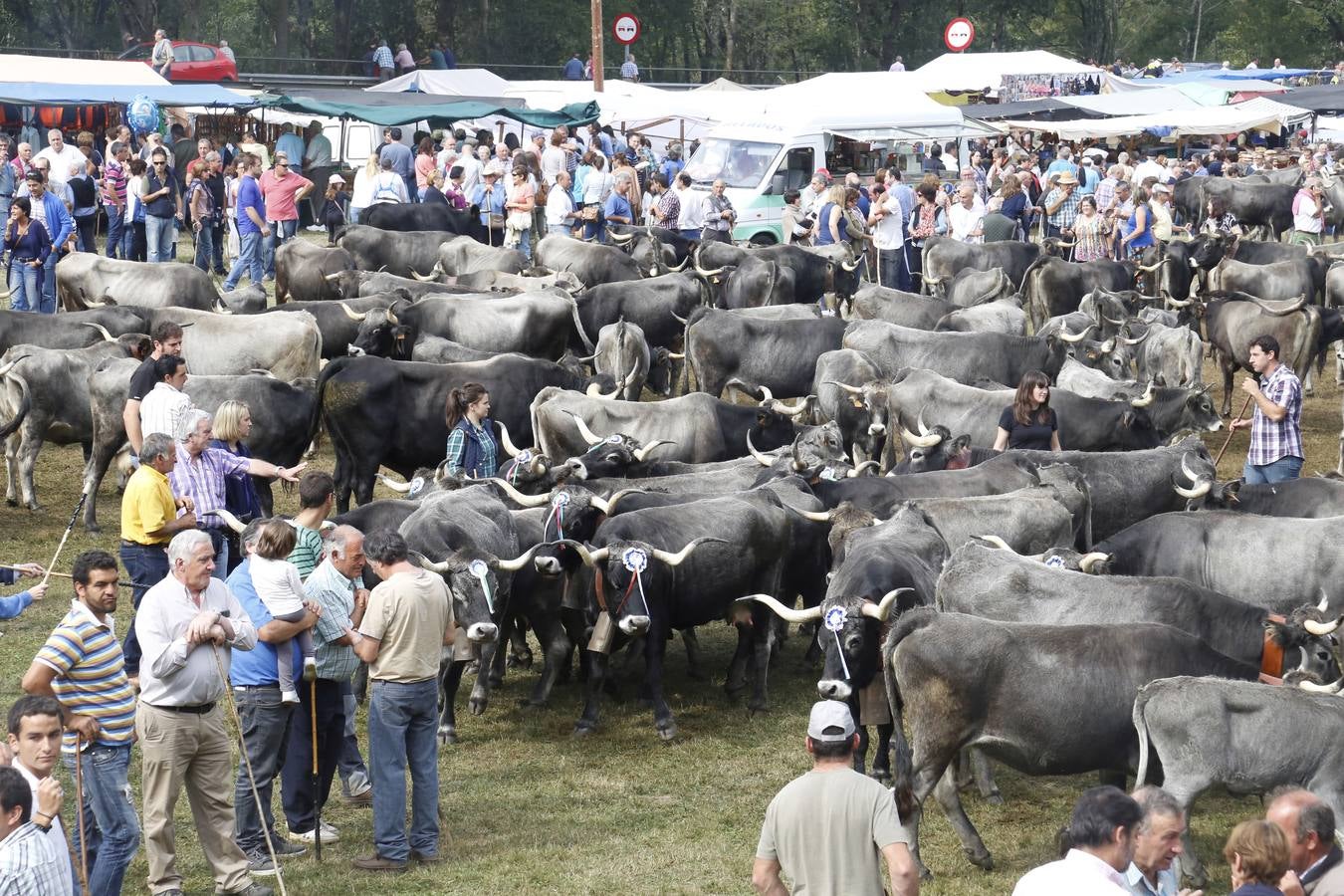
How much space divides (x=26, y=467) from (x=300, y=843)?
301 inches

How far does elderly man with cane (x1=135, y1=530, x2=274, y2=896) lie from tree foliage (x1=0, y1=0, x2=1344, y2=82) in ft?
159

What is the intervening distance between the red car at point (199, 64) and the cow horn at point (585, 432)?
3321 cm

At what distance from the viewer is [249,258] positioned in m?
23.3

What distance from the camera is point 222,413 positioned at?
10812 mm

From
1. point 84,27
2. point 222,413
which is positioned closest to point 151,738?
point 222,413

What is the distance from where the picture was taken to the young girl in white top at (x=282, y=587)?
806 centimetres

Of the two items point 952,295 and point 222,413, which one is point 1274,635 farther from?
point 952,295

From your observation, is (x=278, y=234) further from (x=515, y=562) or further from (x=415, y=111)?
(x=515, y=562)

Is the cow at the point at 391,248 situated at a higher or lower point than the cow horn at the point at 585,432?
higher

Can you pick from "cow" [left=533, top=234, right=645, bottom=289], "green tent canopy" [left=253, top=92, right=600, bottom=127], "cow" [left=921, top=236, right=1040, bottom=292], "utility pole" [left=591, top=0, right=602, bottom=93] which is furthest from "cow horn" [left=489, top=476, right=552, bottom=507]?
"utility pole" [left=591, top=0, right=602, bottom=93]

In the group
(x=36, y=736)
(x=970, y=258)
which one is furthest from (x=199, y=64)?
(x=36, y=736)

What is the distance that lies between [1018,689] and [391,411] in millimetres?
7769

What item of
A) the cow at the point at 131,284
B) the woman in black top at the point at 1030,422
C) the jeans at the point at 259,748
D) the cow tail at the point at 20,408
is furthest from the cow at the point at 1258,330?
the jeans at the point at 259,748

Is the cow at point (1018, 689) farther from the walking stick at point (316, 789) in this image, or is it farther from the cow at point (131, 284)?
the cow at point (131, 284)
